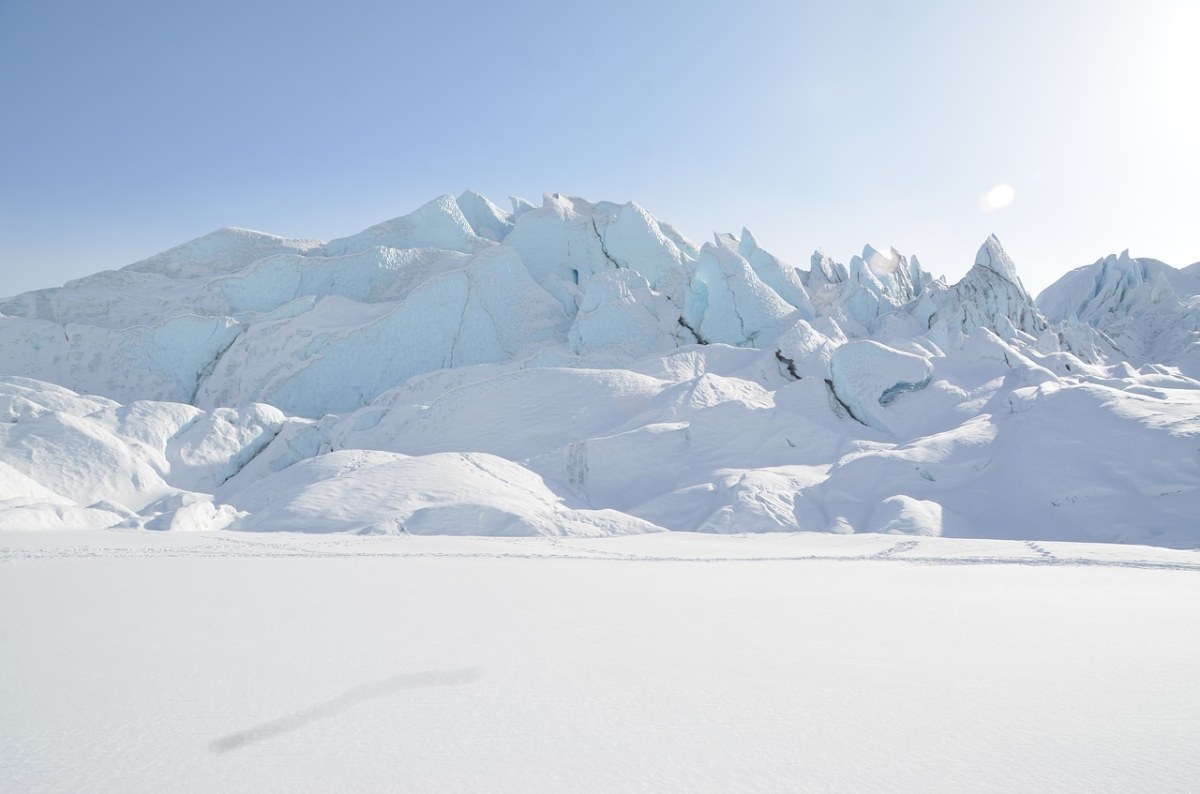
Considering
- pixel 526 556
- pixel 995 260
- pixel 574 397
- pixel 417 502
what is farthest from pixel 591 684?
pixel 995 260

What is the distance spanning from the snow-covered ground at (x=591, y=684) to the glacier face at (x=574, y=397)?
7.87 metres

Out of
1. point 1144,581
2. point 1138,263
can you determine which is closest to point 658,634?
point 1144,581

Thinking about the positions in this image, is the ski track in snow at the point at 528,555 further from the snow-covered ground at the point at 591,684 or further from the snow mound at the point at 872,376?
the snow mound at the point at 872,376

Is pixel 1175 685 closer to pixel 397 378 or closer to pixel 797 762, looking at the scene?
pixel 797 762

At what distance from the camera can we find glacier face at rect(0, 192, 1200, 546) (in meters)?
15.0

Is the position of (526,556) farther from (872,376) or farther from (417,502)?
(872,376)

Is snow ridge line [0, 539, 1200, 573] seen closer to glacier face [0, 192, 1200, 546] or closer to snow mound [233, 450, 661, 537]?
snow mound [233, 450, 661, 537]

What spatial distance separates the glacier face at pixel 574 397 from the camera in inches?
591

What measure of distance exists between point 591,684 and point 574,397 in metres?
19.1

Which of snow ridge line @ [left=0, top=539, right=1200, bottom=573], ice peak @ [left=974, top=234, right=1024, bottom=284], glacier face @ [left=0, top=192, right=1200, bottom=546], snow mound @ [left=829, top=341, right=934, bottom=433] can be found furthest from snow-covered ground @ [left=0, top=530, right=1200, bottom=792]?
ice peak @ [left=974, top=234, right=1024, bottom=284]

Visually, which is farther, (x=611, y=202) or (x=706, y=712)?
(x=611, y=202)

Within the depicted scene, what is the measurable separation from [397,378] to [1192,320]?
152 ft

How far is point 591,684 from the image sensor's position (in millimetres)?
3562

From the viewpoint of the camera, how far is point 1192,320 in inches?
1688
